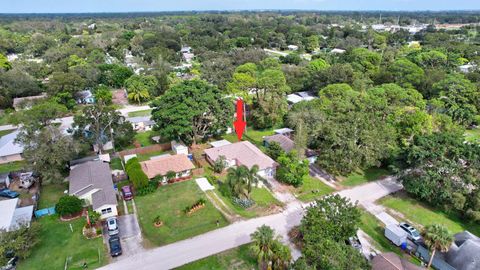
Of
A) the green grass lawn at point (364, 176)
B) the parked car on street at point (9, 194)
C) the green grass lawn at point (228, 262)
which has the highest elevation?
the parked car on street at point (9, 194)

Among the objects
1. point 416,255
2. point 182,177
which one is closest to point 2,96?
point 182,177

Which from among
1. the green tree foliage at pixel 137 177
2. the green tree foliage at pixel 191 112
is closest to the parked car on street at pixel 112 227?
the green tree foliage at pixel 137 177

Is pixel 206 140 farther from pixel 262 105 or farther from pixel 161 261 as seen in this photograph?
pixel 161 261

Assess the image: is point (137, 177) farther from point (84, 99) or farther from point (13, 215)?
point (84, 99)

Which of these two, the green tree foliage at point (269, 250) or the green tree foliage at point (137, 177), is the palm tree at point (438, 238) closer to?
the green tree foliage at point (269, 250)

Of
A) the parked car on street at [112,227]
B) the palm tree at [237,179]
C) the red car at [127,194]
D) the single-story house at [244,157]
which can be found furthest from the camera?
the single-story house at [244,157]

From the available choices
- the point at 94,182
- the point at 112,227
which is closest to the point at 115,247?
the point at 112,227

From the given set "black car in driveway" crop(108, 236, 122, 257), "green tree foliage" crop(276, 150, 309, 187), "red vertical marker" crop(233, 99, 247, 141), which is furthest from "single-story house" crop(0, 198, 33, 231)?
"red vertical marker" crop(233, 99, 247, 141)
